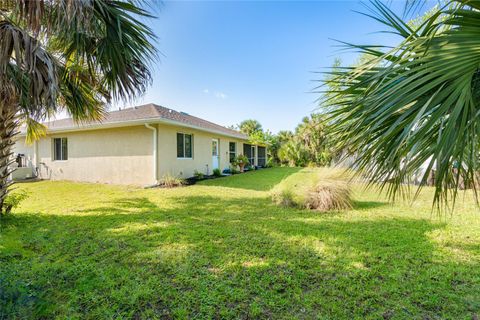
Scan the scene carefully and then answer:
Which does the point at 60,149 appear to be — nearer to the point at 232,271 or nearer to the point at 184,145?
the point at 184,145

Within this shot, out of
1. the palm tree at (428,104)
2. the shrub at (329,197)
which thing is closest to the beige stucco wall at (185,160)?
the shrub at (329,197)

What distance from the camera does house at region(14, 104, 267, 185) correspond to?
11094mm

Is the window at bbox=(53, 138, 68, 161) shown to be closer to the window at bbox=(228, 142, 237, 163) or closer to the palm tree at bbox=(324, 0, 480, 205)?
the window at bbox=(228, 142, 237, 163)

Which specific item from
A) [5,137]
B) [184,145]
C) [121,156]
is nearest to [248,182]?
[184,145]

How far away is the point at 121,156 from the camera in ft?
38.9

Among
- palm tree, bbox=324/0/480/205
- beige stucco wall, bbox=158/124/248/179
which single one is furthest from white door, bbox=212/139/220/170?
palm tree, bbox=324/0/480/205

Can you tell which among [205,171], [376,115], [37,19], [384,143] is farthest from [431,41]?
[205,171]

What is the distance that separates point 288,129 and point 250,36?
21.4 m

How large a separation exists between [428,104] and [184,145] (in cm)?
1203

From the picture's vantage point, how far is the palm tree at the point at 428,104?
160cm

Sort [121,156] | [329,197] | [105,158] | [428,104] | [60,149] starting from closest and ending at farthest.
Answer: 1. [428,104]
2. [329,197]
3. [121,156]
4. [105,158]
5. [60,149]

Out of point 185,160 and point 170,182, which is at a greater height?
point 185,160

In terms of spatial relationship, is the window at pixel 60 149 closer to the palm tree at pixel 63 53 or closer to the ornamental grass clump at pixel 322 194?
the palm tree at pixel 63 53

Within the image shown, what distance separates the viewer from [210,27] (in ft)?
32.6
